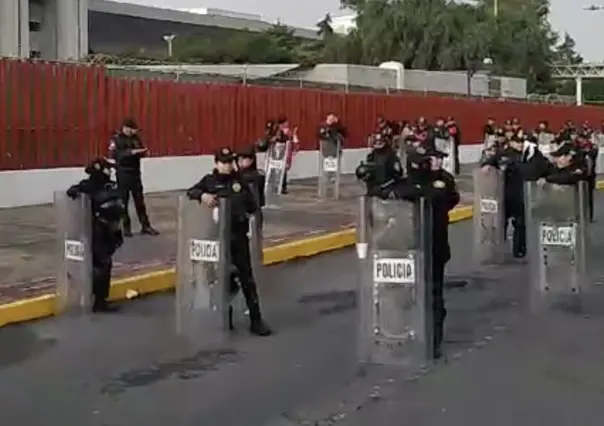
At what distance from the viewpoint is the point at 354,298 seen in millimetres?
12469

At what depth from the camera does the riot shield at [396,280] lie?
8742mm

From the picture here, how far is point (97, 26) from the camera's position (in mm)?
79812

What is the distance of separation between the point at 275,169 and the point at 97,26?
197ft

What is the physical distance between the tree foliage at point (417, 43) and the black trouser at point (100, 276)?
57.1 metres

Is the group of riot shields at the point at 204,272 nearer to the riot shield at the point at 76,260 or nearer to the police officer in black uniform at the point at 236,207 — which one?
the police officer in black uniform at the point at 236,207

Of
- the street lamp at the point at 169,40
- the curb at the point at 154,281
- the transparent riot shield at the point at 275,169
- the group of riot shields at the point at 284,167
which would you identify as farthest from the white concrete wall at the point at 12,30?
the street lamp at the point at 169,40

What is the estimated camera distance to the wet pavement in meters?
13.0

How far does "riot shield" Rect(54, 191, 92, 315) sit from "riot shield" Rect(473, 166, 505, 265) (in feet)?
20.1

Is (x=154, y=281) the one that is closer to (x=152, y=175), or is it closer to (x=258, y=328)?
(x=258, y=328)

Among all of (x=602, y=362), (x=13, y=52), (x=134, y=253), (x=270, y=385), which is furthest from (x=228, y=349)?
(x=13, y=52)

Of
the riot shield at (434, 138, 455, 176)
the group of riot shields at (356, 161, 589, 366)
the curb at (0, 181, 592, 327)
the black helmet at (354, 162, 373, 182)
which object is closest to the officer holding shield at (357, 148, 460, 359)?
the group of riot shields at (356, 161, 589, 366)

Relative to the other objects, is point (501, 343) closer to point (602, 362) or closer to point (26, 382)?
point (602, 362)

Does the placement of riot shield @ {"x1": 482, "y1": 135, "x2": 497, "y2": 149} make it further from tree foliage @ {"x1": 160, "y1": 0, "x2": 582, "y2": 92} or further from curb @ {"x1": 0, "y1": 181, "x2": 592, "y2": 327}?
tree foliage @ {"x1": 160, "y1": 0, "x2": 582, "y2": 92}

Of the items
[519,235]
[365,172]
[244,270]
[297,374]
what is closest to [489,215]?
[519,235]
